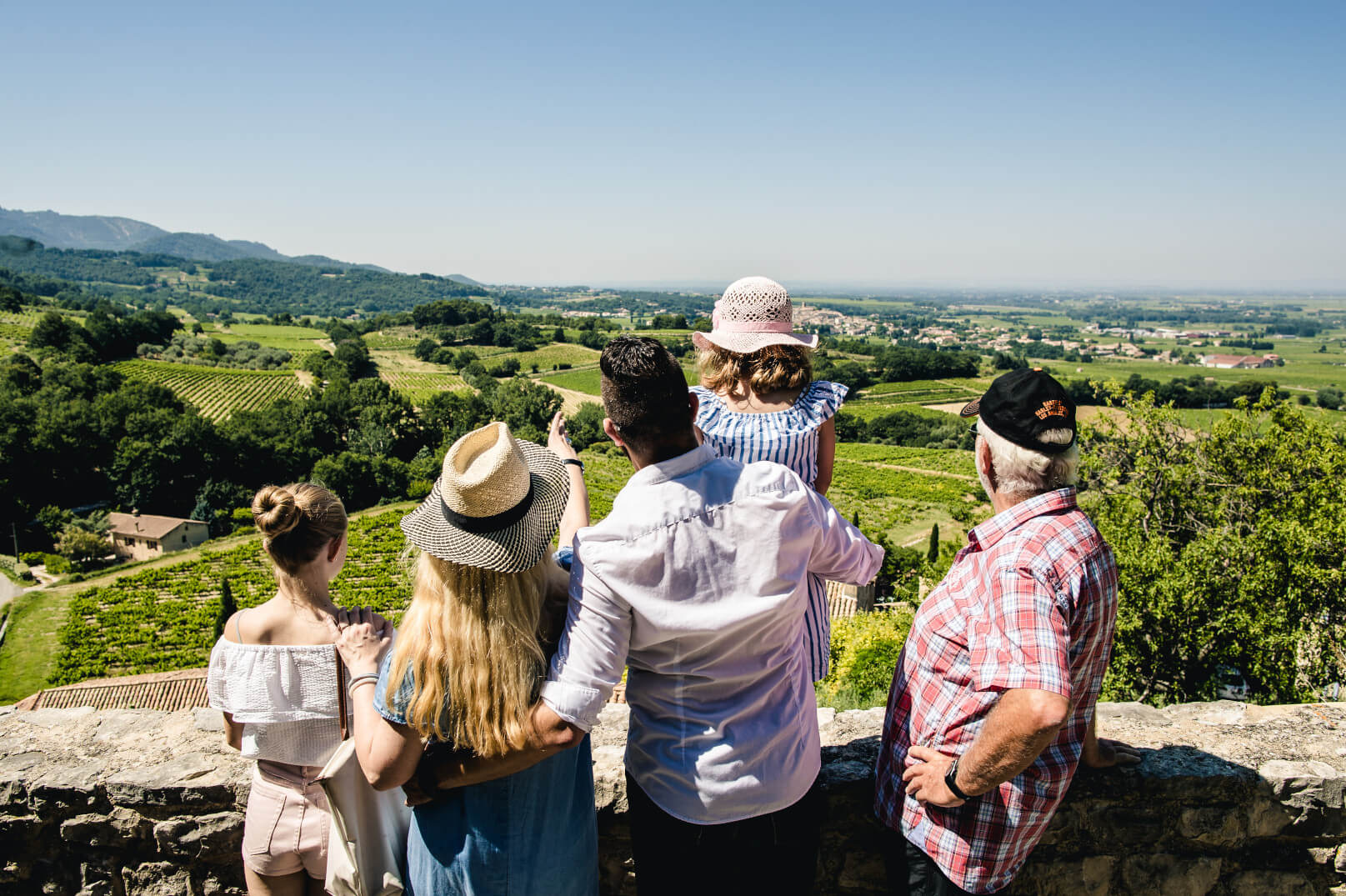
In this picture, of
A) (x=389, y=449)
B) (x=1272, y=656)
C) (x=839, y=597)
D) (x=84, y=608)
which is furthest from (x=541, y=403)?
(x=1272, y=656)

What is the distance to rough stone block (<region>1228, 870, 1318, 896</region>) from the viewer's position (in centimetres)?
252

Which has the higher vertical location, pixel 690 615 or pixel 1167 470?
pixel 690 615

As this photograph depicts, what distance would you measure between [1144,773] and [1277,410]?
19.0 metres

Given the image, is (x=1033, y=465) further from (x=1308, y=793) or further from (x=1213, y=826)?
(x=1308, y=793)

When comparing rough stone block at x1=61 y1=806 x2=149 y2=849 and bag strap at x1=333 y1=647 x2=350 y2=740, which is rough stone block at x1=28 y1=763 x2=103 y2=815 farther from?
bag strap at x1=333 y1=647 x2=350 y2=740

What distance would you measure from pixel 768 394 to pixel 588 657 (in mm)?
1209

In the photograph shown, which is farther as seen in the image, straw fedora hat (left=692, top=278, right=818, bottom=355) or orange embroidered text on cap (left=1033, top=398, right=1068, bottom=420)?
straw fedora hat (left=692, top=278, right=818, bottom=355)

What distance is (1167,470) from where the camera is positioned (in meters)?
16.2

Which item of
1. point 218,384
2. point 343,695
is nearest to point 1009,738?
point 343,695

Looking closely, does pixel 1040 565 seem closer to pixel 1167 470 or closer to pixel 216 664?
pixel 216 664

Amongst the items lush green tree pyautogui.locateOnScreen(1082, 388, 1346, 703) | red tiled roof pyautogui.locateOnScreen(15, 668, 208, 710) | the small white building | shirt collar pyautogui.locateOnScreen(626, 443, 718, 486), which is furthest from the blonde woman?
the small white building

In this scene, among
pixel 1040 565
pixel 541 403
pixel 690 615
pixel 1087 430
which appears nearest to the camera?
pixel 690 615

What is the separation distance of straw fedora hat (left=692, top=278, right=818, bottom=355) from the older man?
0.77 metres

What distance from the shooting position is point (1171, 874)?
2457mm
